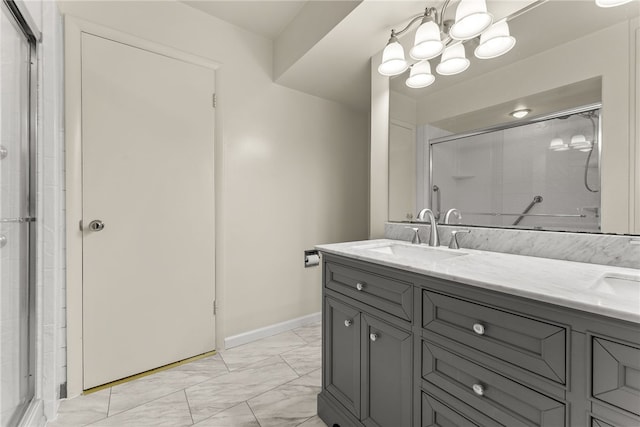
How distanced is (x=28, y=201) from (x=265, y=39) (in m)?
2.03

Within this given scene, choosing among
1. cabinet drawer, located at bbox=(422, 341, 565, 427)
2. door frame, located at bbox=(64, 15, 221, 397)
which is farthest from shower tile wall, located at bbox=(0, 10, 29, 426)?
cabinet drawer, located at bbox=(422, 341, 565, 427)

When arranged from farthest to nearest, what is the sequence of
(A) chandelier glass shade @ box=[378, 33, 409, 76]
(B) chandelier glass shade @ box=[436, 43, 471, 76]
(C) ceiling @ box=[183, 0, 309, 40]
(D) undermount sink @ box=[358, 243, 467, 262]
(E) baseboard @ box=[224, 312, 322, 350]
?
(E) baseboard @ box=[224, 312, 322, 350], (C) ceiling @ box=[183, 0, 309, 40], (A) chandelier glass shade @ box=[378, 33, 409, 76], (B) chandelier glass shade @ box=[436, 43, 471, 76], (D) undermount sink @ box=[358, 243, 467, 262]

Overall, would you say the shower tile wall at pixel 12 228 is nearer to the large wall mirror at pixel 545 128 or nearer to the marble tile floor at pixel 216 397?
the marble tile floor at pixel 216 397

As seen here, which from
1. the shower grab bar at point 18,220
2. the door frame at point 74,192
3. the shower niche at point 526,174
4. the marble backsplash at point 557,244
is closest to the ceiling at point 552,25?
the shower niche at point 526,174

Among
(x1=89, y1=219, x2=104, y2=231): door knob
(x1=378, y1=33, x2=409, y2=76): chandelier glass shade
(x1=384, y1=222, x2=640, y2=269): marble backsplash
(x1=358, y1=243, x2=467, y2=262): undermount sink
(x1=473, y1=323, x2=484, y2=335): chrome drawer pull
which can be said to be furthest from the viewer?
(x1=89, y1=219, x2=104, y2=231): door knob

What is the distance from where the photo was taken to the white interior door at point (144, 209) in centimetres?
179

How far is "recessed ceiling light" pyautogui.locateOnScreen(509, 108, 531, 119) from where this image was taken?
4.41ft

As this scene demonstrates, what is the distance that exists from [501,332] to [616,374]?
230 mm

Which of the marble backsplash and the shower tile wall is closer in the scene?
the marble backsplash

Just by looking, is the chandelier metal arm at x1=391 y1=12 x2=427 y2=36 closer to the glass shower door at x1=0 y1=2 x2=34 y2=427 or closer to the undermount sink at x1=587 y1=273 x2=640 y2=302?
the undermount sink at x1=587 y1=273 x2=640 y2=302

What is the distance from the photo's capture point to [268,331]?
2.58m

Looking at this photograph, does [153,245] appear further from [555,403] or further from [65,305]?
[555,403]

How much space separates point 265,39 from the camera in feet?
8.29

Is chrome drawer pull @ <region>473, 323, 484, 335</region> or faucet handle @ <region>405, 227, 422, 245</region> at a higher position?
faucet handle @ <region>405, 227, 422, 245</region>
